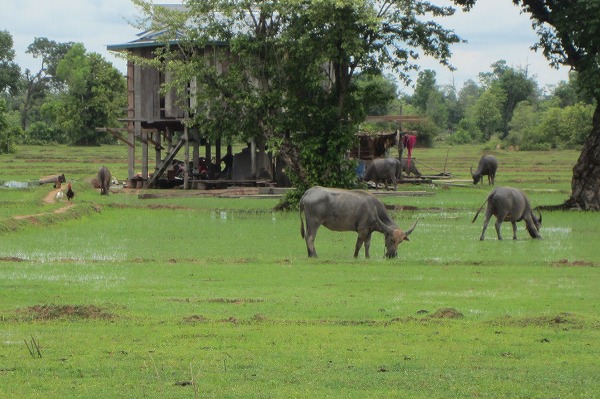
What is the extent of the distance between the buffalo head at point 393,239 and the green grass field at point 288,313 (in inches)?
17.7

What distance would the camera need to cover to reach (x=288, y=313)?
14.2 m

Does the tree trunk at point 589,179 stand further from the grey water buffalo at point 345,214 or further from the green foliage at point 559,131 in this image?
the green foliage at point 559,131

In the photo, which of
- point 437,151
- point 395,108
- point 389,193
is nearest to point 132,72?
point 389,193

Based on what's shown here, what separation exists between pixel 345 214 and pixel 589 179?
52.1ft

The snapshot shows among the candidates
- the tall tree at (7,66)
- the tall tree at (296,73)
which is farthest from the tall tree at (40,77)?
the tall tree at (296,73)

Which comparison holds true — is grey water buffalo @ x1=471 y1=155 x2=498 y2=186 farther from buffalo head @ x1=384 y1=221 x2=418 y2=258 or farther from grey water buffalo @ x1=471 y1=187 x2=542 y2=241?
buffalo head @ x1=384 y1=221 x2=418 y2=258

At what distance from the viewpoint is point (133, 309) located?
14.3 m

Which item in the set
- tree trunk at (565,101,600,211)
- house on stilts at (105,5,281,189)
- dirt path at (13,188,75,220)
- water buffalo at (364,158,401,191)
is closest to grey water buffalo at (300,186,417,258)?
dirt path at (13,188,75,220)

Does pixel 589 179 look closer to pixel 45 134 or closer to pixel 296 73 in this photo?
pixel 296 73

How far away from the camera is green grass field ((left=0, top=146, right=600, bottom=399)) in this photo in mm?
9992

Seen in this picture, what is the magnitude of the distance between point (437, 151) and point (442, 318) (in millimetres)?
74992

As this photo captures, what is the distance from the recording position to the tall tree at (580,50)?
3381cm

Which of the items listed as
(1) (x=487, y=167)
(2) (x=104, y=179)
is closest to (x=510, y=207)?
(2) (x=104, y=179)

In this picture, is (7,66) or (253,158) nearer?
(253,158)
